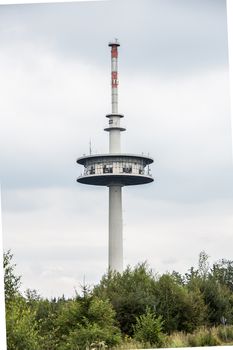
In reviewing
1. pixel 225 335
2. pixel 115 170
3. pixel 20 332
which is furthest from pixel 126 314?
pixel 115 170

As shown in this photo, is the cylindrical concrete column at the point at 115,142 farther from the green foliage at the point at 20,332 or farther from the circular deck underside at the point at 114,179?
the green foliage at the point at 20,332

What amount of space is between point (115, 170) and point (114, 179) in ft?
2.72

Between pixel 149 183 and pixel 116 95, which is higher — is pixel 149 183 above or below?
below

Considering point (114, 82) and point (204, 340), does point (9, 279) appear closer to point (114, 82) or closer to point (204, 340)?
point (204, 340)

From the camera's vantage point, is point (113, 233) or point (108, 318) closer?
point (108, 318)

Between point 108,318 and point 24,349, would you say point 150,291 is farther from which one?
point 24,349

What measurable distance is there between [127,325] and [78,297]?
4.03 m

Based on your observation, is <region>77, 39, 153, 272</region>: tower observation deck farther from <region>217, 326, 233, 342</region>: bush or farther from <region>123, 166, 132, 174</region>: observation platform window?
<region>217, 326, 233, 342</region>: bush

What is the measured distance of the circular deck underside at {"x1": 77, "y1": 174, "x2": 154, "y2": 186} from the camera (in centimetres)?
4447

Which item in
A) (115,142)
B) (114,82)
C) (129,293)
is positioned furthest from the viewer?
(115,142)

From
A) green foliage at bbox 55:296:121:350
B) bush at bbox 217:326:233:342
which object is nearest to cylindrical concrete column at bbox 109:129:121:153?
bush at bbox 217:326:233:342

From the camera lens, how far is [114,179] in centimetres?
4469

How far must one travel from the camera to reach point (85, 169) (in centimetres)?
4522

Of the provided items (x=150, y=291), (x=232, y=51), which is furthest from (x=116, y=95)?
(x=232, y=51)
